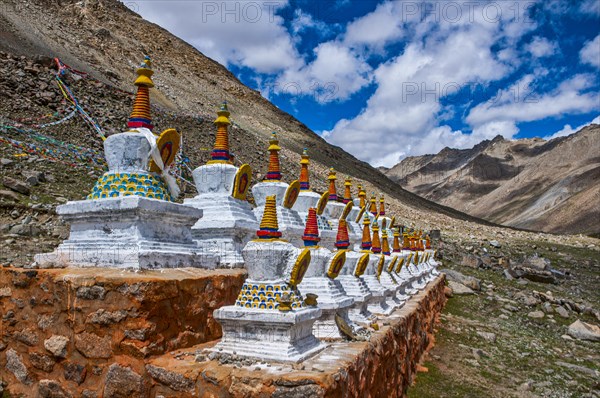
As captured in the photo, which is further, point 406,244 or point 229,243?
point 406,244

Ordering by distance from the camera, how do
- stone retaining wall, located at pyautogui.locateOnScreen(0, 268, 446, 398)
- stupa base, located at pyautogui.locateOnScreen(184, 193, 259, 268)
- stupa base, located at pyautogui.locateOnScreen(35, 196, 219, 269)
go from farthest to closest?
1. stupa base, located at pyautogui.locateOnScreen(184, 193, 259, 268)
2. stupa base, located at pyautogui.locateOnScreen(35, 196, 219, 269)
3. stone retaining wall, located at pyautogui.locateOnScreen(0, 268, 446, 398)

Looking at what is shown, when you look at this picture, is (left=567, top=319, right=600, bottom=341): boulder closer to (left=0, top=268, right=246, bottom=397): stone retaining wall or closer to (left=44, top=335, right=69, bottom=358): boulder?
(left=0, top=268, right=246, bottom=397): stone retaining wall

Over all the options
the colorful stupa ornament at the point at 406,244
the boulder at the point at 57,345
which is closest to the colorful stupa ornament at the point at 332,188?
the colorful stupa ornament at the point at 406,244

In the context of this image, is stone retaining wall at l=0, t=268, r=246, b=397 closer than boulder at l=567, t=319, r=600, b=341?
Yes

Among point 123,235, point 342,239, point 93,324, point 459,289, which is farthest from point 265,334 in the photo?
point 459,289

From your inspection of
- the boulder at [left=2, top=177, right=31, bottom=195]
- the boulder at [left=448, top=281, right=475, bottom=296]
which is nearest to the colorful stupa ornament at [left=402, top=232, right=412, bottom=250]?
the boulder at [left=448, top=281, right=475, bottom=296]

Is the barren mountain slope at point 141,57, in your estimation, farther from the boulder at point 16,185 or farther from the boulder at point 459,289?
the boulder at point 16,185

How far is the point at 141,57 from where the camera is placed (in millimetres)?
48250

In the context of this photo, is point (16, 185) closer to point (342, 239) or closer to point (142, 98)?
point (142, 98)

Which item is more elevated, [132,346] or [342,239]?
[342,239]

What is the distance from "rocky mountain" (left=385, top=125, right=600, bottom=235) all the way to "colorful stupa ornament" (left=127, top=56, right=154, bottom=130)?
182 ft

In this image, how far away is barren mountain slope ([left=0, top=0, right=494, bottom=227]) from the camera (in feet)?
114

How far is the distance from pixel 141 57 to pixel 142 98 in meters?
46.2

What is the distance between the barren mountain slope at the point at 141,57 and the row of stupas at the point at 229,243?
19.9 metres
